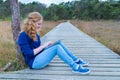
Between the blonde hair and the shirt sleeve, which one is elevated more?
the blonde hair

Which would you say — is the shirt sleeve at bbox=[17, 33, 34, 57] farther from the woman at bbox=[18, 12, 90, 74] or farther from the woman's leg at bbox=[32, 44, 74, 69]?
the woman's leg at bbox=[32, 44, 74, 69]

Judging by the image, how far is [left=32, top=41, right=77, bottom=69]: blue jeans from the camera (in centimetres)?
385

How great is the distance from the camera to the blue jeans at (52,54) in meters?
3.85

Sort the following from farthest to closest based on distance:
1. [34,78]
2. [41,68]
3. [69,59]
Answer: [41,68]
[69,59]
[34,78]

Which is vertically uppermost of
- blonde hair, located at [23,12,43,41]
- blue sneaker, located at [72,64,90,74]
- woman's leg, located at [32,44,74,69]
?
blonde hair, located at [23,12,43,41]

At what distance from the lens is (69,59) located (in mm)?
3832

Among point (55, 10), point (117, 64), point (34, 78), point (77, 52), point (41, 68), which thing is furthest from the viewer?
point (55, 10)

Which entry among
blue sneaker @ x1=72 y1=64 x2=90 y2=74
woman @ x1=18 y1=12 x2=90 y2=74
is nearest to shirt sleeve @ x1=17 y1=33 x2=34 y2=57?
woman @ x1=18 y1=12 x2=90 y2=74

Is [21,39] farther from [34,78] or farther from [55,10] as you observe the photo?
[55,10]

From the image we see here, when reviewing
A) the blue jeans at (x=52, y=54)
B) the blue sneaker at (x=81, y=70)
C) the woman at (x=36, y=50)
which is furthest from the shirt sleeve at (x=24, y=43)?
the blue sneaker at (x=81, y=70)

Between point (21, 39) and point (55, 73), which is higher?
point (21, 39)

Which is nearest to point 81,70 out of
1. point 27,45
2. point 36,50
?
point 36,50

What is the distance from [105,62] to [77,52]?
1.29 meters

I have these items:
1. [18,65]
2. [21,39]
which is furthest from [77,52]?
[21,39]
